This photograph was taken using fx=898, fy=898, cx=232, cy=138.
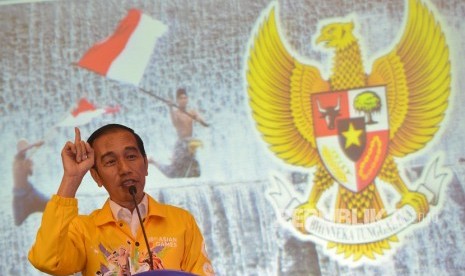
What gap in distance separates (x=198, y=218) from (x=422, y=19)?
3.94 ft

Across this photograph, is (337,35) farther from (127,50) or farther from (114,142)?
(114,142)

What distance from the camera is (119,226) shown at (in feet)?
7.32

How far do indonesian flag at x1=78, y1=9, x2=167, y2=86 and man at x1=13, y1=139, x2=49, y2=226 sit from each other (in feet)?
1.37

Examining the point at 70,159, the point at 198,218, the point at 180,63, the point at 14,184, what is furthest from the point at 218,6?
the point at 70,159

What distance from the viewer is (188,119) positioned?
12.1 ft

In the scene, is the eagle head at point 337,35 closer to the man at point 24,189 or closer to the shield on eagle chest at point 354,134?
the shield on eagle chest at point 354,134

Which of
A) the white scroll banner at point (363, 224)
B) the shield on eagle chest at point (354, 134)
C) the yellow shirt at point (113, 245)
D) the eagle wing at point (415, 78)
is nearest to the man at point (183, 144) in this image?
the white scroll banner at point (363, 224)

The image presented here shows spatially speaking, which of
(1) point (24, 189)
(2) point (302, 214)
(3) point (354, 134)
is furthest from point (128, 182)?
(1) point (24, 189)

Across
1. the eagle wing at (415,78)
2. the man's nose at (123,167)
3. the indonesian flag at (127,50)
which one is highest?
the indonesian flag at (127,50)

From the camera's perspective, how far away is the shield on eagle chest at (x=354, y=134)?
11.6ft

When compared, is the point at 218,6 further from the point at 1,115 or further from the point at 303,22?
the point at 1,115

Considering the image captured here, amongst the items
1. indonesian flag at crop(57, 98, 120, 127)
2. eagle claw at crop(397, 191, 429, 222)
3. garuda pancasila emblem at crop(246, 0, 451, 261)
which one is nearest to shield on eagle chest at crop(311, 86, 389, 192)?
garuda pancasila emblem at crop(246, 0, 451, 261)

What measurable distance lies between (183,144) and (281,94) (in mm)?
450

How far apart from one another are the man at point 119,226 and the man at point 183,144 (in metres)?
1.35
